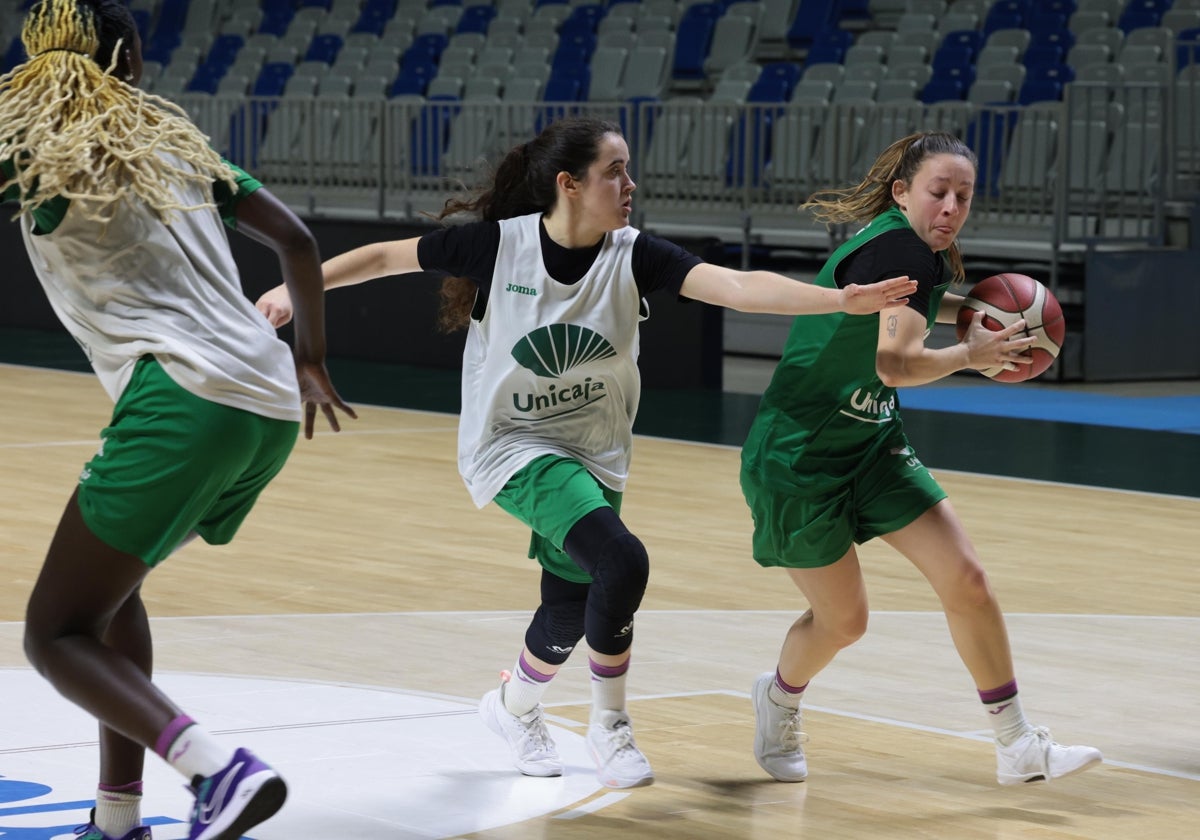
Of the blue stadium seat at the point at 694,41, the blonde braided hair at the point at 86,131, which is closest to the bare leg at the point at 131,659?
the blonde braided hair at the point at 86,131

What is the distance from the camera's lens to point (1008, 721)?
467 centimetres

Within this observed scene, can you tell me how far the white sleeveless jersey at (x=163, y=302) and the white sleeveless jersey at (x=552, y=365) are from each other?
101 cm

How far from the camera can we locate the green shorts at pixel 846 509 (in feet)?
15.4

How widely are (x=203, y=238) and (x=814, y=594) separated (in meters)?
1.80

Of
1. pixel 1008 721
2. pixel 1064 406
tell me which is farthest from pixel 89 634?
pixel 1064 406

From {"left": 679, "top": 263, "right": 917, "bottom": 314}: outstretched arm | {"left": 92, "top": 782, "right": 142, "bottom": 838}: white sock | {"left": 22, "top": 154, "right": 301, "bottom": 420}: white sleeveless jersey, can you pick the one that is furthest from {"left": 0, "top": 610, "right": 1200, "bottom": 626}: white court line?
{"left": 22, "top": 154, "right": 301, "bottom": 420}: white sleeveless jersey

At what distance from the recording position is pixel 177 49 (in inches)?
928

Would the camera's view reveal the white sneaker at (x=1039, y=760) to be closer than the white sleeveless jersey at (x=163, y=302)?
No

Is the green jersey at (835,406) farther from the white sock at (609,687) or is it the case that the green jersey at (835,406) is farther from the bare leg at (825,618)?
the white sock at (609,687)

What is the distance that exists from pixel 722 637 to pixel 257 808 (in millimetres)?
3160

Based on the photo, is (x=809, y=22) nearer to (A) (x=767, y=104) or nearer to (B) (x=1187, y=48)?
(A) (x=767, y=104)

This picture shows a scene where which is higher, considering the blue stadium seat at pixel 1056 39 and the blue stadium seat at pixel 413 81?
the blue stadium seat at pixel 413 81

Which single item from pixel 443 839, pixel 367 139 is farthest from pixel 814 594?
pixel 367 139

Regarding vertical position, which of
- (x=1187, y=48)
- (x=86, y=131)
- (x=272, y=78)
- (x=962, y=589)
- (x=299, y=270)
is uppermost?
(x=272, y=78)
